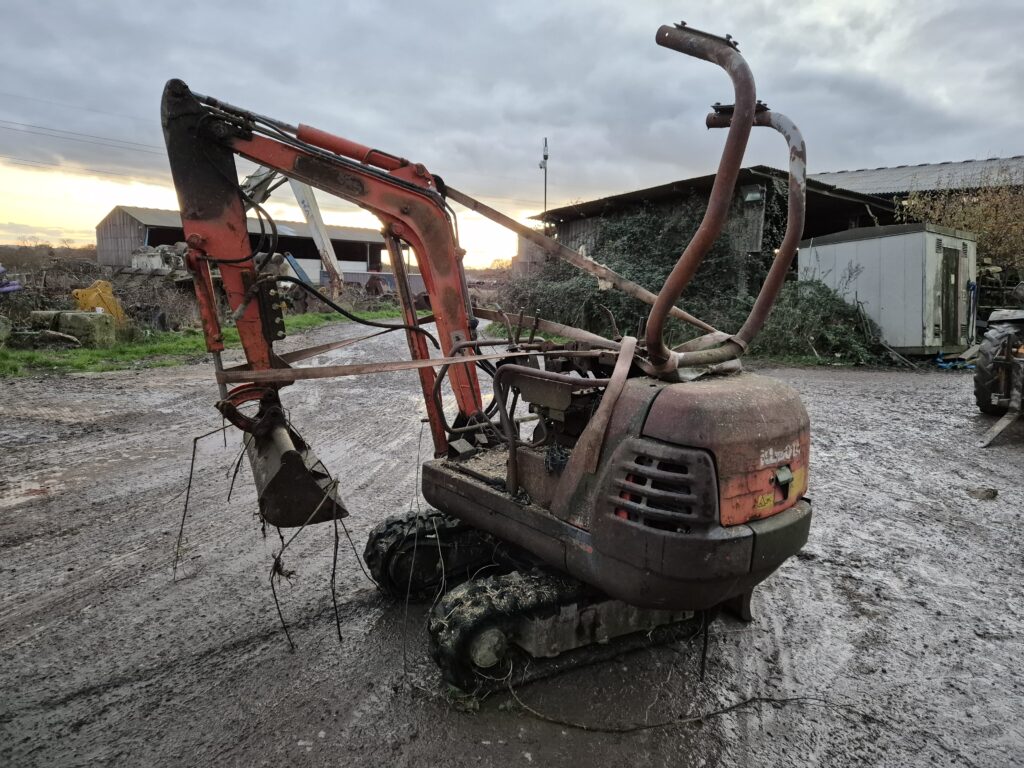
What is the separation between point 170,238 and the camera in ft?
125

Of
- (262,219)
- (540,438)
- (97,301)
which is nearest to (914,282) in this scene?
(540,438)

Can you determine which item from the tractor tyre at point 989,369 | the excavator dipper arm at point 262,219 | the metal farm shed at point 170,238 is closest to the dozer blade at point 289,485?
the excavator dipper arm at point 262,219

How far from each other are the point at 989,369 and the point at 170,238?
41.1 meters

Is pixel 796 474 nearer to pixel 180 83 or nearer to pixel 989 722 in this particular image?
pixel 989 722

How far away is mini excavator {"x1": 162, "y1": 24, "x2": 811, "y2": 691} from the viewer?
2180 mm

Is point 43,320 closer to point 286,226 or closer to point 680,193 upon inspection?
point 680,193

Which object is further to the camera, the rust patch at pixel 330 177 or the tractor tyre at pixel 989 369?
the tractor tyre at pixel 989 369

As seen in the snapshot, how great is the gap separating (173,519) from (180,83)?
294 centimetres

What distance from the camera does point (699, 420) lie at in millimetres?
2166

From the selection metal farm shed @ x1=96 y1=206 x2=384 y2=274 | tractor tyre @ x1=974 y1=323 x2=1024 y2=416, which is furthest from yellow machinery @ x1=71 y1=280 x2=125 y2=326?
metal farm shed @ x1=96 y1=206 x2=384 y2=274

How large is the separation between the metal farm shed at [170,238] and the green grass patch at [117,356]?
2083 centimetres

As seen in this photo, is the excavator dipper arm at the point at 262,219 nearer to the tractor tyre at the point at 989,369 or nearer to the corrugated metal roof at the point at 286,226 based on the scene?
the tractor tyre at the point at 989,369

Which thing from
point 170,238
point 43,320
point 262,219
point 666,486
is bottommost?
point 666,486

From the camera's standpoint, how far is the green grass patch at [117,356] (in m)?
10.5
